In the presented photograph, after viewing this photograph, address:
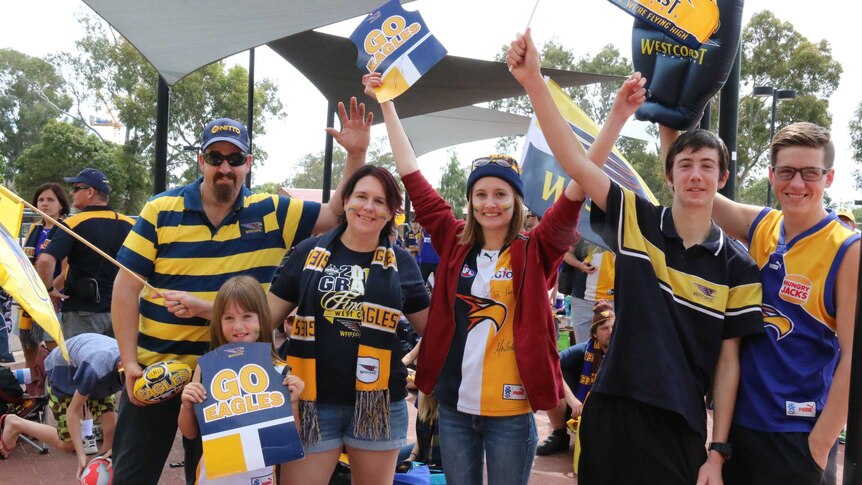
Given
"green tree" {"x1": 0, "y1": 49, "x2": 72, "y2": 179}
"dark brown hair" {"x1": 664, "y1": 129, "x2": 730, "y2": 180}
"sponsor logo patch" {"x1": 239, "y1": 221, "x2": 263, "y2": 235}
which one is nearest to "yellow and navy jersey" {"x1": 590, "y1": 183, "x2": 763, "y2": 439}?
"dark brown hair" {"x1": 664, "y1": 129, "x2": 730, "y2": 180}

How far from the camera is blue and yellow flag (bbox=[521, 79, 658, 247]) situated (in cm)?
423

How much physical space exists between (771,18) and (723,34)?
32865 millimetres

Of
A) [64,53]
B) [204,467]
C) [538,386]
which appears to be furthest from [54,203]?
[64,53]

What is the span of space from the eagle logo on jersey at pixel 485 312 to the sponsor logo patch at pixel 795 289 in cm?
101

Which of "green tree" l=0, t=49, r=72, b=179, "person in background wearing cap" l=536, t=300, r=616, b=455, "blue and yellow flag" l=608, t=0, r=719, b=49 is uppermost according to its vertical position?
"green tree" l=0, t=49, r=72, b=179

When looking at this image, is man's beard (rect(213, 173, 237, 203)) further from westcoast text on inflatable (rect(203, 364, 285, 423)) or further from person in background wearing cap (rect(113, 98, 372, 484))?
westcoast text on inflatable (rect(203, 364, 285, 423))

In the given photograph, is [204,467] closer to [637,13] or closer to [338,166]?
[637,13]

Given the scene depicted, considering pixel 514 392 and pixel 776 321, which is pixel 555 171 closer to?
pixel 514 392

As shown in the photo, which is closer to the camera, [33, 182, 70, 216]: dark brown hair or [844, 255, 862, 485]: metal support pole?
[844, 255, 862, 485]: metal support pole

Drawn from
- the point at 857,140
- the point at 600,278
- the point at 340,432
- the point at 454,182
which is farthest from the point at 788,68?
the point at 340,432

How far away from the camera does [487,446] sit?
277cm

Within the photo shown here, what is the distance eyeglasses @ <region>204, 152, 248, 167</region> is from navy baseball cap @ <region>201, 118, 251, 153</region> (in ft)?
0.10

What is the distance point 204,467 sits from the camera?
2732mm

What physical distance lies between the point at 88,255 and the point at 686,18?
5126 mm
